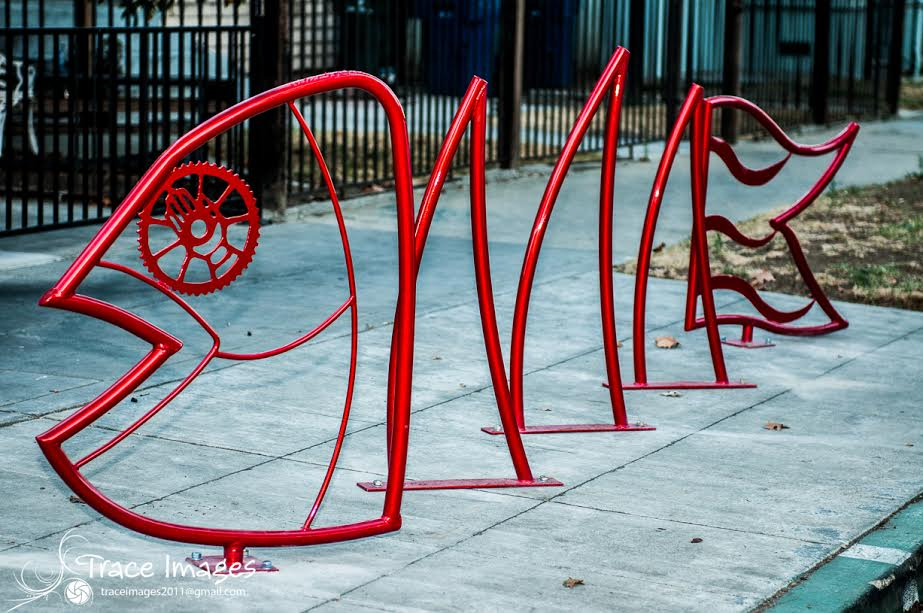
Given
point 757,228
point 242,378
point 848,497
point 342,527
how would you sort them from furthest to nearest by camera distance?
point 757,228 < point 242,378 < point 848,497 < point 342,527

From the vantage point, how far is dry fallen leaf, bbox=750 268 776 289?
931cm

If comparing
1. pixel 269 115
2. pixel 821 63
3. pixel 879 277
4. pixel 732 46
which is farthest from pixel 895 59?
pixel 269 115

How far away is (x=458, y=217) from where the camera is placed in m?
11.9

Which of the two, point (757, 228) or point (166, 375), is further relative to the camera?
point (757, 228)

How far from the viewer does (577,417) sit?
6.16m

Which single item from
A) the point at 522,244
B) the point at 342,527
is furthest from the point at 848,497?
the point at 522,244

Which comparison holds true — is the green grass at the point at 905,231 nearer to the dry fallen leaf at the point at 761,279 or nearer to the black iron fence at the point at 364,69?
the dry fallen leaf at the point at 761,279

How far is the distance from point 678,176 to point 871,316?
20.9ft

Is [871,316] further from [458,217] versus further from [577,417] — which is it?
[458,217]

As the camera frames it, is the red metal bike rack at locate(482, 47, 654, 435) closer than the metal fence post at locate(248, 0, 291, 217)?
Yes

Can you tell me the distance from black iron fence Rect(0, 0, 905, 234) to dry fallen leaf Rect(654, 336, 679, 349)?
10.3 ft

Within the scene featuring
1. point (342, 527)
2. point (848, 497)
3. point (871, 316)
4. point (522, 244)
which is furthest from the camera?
point (522, 244)

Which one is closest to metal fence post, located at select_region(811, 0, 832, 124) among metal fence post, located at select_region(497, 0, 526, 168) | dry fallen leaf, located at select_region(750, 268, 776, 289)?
metal fence post, located at select_region(497, 0, 526, 168)

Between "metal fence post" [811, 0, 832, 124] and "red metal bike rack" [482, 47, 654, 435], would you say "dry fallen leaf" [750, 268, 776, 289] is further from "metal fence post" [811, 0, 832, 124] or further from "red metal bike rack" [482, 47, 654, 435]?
"metal fence post" [811, 0, 832, 124]
